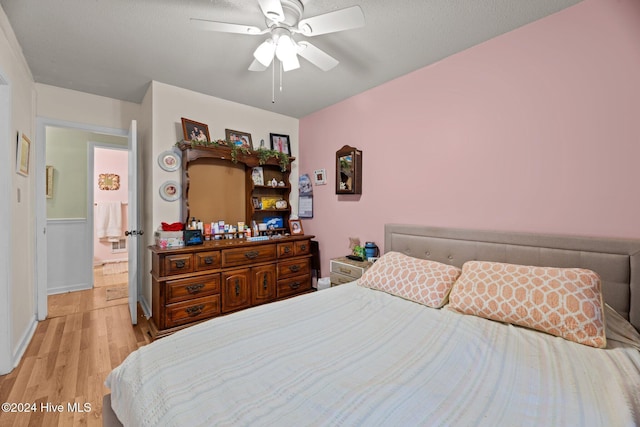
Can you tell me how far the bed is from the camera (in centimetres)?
→ 82

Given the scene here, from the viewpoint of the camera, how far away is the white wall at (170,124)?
8.81ft

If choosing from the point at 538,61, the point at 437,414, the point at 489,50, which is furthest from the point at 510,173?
the point at 437,414

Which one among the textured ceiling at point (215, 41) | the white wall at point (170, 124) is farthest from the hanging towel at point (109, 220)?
the textured ceiling at point (215, 41)

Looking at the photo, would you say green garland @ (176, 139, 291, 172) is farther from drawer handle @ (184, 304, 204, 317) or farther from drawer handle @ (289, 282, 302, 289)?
drawer handle @ (184, 304, 204, 317)

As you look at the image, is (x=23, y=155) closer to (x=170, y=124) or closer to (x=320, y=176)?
(x=170, y=124)

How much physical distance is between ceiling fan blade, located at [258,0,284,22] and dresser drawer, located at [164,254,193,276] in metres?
2.01

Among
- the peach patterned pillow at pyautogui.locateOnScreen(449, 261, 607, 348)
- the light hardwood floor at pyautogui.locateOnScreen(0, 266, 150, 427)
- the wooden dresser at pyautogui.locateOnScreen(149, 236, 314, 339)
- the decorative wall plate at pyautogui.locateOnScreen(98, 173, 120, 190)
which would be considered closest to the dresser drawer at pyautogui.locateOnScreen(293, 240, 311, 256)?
the wooden dresser at pyautogui.locateOnScreen(149, 236, 314, 339)

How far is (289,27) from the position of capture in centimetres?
170

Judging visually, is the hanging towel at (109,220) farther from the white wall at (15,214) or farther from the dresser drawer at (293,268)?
the dresser drawer at (293,268)

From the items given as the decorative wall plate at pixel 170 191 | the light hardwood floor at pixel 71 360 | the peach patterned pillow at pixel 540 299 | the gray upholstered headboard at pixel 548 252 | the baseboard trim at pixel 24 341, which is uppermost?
the decorative wall plate at pixel 170 191

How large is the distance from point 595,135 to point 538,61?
0.62 m

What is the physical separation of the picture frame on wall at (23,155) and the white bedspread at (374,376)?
2.15 metres

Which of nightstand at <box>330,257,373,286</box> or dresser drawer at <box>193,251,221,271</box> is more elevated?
dresser drawer at <box>193,251,221,271</box>

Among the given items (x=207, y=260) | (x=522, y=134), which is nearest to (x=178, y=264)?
(x=207, y=260)
